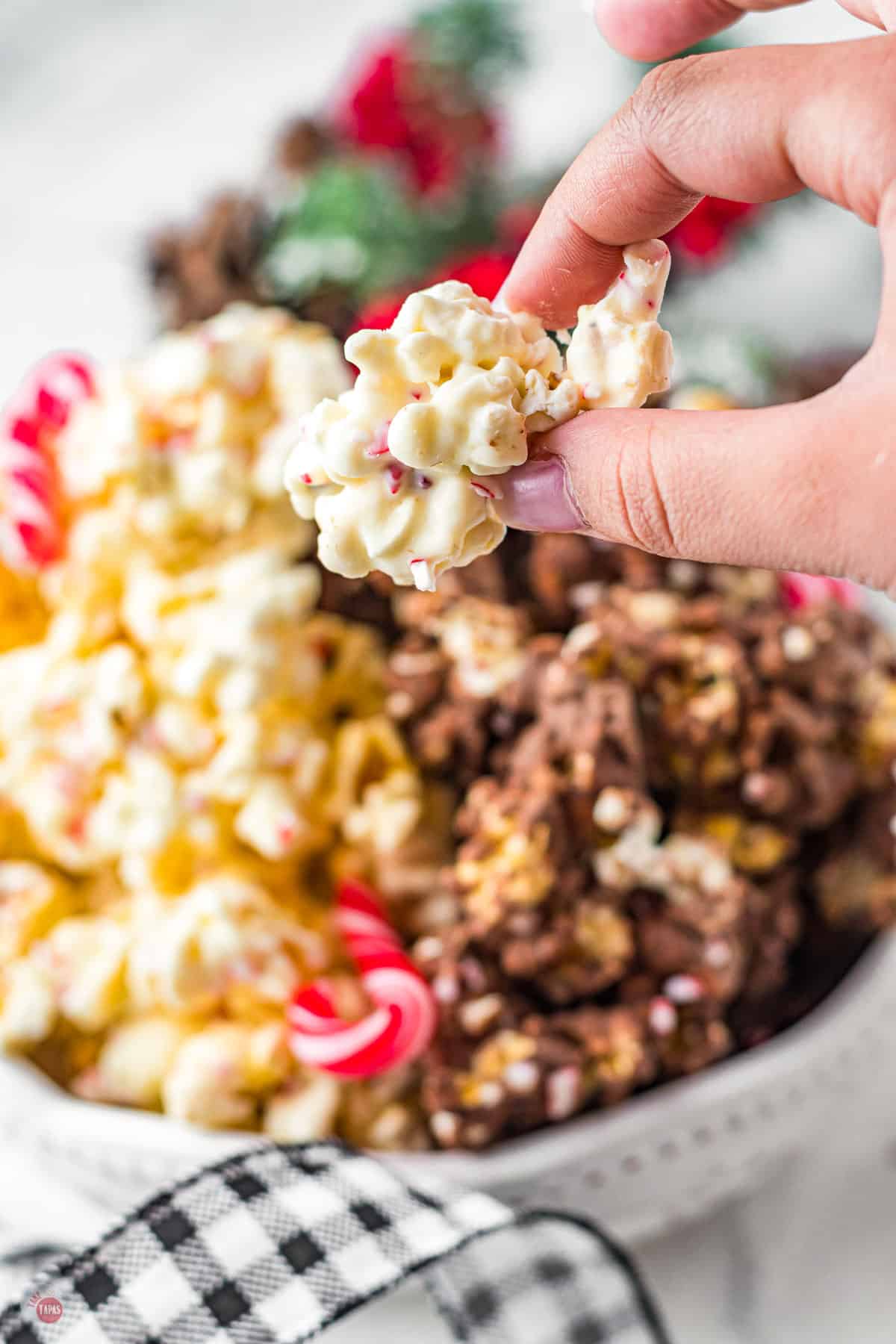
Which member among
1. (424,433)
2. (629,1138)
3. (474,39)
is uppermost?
(424,433)

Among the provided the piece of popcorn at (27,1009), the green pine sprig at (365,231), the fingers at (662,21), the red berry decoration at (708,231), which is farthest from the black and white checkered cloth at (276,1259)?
the red berry decoration at (708,231)

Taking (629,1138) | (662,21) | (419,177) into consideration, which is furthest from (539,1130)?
(419,177)

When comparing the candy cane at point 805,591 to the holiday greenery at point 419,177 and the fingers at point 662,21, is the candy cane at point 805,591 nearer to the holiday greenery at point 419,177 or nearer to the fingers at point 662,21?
the fingers at point 662,21

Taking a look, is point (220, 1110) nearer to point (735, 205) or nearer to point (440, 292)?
point (440, 292)

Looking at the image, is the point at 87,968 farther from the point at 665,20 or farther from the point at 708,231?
the point at 708,231

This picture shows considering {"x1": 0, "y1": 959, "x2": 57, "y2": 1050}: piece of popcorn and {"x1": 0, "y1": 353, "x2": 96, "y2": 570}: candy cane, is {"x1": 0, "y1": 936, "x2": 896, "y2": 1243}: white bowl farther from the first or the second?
{"x1": 0, "y1": 353, "x2": 96, "y2": 570}: candy cane

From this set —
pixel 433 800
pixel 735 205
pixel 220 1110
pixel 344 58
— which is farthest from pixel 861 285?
pixel 220 1110
